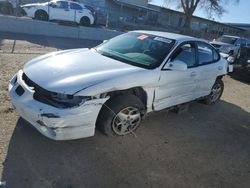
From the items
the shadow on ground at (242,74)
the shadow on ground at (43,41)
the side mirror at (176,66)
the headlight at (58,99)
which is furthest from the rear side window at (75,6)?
the headlight at (58,99)

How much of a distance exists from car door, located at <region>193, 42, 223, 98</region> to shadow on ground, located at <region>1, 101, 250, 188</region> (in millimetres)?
1014

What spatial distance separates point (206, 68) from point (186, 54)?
717mm

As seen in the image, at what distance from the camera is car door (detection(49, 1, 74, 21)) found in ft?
59.6

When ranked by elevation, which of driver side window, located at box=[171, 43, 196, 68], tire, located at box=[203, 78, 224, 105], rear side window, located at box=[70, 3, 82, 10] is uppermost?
rear side window, located at box=[70, 3, 82, 10]

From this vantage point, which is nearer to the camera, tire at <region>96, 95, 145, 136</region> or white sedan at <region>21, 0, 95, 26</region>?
tire at <region>96, 95, 145, 136</region>

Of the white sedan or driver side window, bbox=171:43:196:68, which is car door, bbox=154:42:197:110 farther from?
the white sedan

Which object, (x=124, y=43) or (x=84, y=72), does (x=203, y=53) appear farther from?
(x=84, y=72)

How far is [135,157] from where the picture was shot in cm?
386

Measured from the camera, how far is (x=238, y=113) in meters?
6.32

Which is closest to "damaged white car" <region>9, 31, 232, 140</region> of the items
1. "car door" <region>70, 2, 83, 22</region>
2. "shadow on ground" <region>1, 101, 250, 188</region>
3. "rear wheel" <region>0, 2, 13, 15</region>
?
"shadow on ground" <region>1, 101, 250, 188</region>

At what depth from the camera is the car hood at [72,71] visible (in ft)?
11.5

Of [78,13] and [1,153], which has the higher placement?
[78,13]

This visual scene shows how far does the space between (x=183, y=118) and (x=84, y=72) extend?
8.13 ft

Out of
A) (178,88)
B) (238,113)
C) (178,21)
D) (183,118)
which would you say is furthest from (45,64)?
(178,21)
